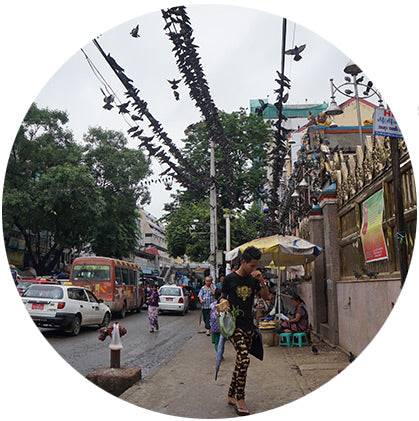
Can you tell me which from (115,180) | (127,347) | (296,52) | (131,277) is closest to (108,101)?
(296,52)

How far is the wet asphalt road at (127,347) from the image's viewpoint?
815cm

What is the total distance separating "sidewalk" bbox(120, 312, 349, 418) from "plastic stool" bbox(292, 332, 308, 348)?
64 cm

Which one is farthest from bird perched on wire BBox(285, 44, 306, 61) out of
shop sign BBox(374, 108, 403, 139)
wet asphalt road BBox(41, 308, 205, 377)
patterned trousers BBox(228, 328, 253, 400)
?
wet asphalt road BBox(41, 308, 205, 377)

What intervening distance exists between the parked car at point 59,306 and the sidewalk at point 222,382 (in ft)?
15.8

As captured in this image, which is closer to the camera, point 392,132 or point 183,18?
point 392,132

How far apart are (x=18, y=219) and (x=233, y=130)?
12.9m

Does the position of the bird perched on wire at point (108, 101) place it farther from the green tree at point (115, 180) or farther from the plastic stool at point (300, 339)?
the green tree at point (115, 180)

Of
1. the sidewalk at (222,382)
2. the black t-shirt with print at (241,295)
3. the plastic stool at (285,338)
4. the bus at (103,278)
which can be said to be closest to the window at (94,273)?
the bus at (103,278)

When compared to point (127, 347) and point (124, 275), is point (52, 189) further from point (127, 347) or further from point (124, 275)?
point (127, 347)

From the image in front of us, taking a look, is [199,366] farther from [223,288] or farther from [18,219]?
[18,219]

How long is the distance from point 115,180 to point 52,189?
7.69 meters

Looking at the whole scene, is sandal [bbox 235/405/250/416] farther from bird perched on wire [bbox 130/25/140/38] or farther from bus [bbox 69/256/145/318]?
bus [bbox 69/256/145/318]

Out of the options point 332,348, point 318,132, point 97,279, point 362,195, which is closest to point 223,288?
point 362,195

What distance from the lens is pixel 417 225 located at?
5008 millimetres
